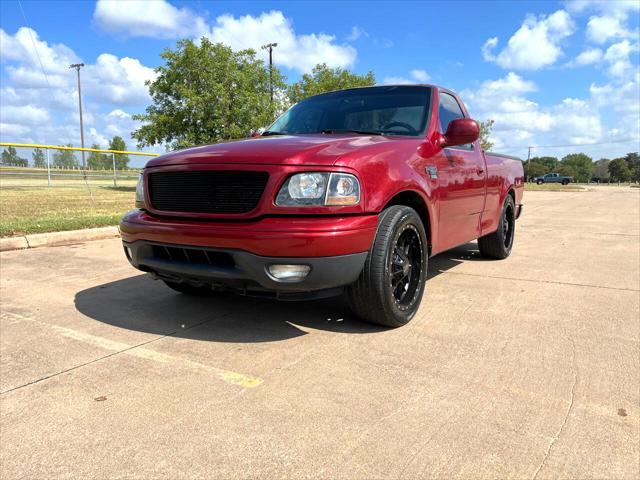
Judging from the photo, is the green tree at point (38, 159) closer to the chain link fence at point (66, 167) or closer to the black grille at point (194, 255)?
the chain link fence at point (66, 167)

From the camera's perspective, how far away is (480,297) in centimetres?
414

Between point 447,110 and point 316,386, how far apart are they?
308cm

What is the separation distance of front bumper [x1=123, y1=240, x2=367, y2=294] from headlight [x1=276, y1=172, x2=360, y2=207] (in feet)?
1.06

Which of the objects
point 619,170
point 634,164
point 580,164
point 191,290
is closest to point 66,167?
point 191,290

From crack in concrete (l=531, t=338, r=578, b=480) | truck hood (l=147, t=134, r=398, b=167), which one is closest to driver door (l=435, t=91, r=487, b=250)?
truck hood (l=147, t=134, r=398, b=167)

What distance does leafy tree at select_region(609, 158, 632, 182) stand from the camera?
11233cm

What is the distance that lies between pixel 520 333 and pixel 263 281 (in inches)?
72.1

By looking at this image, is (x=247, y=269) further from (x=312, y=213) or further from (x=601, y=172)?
(x=601, y=172)

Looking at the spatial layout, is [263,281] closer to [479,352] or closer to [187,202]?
[187,202]

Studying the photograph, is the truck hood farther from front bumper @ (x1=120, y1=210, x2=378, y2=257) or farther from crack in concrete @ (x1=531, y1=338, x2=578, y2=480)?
crack in concrete @ (x1=531, y1=338, x2=578, y2=480)

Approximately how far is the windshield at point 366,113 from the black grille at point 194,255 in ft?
5.22

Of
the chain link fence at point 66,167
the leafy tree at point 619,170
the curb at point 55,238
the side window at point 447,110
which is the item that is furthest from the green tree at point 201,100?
the leafy tree at point 619,170

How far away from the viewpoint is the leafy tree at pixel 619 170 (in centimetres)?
11233

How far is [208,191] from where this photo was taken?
2969mm
